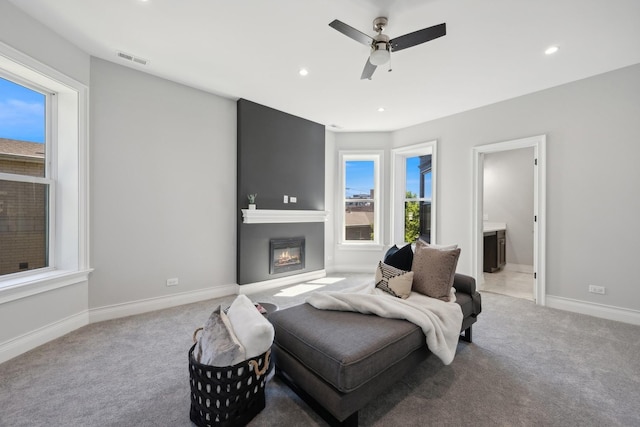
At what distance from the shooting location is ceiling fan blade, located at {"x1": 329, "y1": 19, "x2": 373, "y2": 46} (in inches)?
74.2

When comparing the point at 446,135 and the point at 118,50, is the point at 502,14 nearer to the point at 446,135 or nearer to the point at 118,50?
the point at 446,135

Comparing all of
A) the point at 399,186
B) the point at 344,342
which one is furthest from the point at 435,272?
the point at 399,186

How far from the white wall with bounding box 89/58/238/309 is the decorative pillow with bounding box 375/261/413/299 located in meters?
2.38

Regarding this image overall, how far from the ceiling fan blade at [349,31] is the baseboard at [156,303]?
3.40 m

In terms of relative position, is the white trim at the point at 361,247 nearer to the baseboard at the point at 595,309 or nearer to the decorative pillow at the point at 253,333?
the baseboard at the point at 595,309

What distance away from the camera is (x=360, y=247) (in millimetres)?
5273

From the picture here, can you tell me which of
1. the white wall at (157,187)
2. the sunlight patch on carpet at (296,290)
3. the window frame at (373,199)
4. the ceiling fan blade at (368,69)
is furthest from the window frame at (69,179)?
the window frame at (373,199)

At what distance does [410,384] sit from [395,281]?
75cm

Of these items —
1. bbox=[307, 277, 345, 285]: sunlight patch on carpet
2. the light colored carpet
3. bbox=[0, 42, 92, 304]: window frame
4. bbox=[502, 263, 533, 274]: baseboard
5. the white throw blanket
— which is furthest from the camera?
bbox=[502, 263, 533, 274]: baseboard

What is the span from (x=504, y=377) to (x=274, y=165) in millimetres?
3653

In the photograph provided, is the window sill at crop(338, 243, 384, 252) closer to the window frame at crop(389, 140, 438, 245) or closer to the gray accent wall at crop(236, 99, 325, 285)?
the window frame at crop(389, 140, 438, 245)

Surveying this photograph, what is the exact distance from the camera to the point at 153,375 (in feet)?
6.35

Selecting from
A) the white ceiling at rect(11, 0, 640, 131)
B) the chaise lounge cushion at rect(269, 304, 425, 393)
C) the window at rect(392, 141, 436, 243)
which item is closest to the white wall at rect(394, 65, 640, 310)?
the white ceiling at rect(11, 0, 640, 131)

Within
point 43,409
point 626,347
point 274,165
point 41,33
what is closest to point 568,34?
point 626,347
